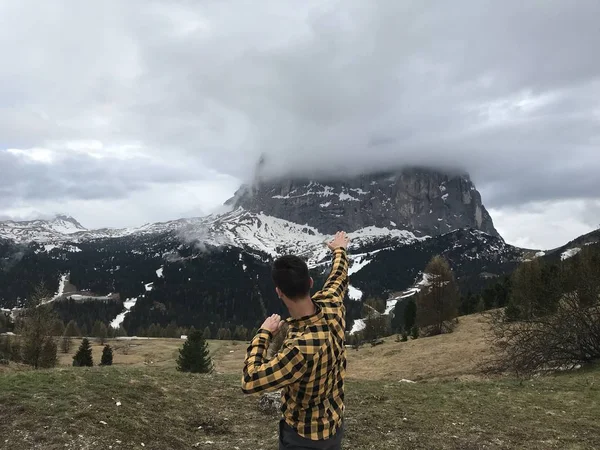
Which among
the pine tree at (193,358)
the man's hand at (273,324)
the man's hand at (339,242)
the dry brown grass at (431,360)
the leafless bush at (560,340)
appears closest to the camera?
the man's hand at (273,324)

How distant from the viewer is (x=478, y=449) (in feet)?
31.0

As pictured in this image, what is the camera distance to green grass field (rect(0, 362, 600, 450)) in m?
9.24

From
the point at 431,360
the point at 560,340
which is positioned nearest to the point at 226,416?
the point at 560,340

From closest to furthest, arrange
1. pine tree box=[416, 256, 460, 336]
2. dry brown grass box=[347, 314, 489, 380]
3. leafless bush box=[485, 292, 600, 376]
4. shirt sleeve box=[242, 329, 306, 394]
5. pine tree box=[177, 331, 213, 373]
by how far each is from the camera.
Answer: shirt sleeve box=[242, 329, 306, 394] < leafless bush box=[485, 292, 600, 376] < dry brown grass box=[347, 314, 489, 380] < pine tree box=[177, 331, 213, 373] < pine tree box=[416, 256, 460, 336]

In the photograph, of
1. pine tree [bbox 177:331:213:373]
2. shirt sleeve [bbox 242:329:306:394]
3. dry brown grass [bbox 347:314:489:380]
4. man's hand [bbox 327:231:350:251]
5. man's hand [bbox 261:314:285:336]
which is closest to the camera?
shirt sleeve [bbox 242:329:306:394]

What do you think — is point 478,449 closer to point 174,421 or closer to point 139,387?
point 174,421

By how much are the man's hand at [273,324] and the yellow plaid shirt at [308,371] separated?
0.17ft

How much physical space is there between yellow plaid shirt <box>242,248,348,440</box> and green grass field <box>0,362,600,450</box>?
5.96m

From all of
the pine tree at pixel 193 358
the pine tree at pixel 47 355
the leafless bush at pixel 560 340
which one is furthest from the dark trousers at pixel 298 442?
the pine tree at pixel 47 355

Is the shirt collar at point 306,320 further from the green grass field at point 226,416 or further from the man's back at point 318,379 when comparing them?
the green grass field at point 226,416

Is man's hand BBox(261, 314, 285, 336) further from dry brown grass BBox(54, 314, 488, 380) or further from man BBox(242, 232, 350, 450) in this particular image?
dry brown grass BBox(54, 314, 488, 380)

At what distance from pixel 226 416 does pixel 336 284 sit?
26.8 feet

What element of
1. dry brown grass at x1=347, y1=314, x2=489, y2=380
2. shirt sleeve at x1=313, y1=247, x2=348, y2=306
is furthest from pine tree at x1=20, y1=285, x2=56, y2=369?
shirt sleeve at x1=313, y1=247, x2=348, y2=306

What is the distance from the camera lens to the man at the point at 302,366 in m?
3.86
